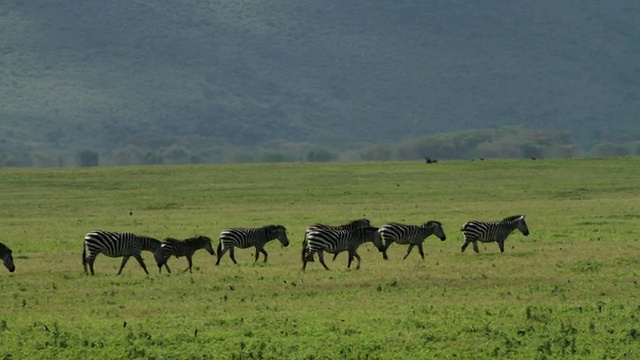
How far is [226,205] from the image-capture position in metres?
65.0

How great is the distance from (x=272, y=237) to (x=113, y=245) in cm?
548

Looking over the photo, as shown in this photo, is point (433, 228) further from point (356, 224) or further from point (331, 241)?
point (331, 241)

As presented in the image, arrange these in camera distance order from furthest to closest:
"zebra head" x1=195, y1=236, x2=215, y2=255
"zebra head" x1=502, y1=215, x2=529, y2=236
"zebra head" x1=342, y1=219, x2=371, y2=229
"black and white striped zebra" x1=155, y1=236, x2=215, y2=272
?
"zebra head" x1=502, y1=215, x2=529, y2=236, "zebra head" x1=342, y1=219, x2=371, y2=229, "zebra head" x1=195, y1=236, x2=215, y2=255, "black and white striped zebra" x1=155, y1=236, x2=215, y2=272

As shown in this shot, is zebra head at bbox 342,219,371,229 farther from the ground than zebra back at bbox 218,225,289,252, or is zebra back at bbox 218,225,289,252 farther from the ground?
zebra head at bbox 342,219,371,229

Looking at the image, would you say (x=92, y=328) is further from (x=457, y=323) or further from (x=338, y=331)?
(x=457, y=323)

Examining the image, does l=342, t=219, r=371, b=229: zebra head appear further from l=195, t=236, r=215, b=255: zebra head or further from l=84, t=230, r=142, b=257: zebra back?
l=84, t=230, r=142, b=257: zebra back

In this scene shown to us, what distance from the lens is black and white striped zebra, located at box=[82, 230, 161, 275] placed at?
30469mm

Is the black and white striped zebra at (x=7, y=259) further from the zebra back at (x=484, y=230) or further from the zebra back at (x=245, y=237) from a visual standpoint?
the zebra back at (x=484, y=230)

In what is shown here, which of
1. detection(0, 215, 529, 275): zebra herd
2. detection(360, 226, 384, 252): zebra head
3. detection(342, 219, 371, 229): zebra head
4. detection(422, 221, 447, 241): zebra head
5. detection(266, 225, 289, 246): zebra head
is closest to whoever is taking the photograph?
detection(0, 215, 529, 275): zebra herd

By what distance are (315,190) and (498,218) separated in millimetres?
24257

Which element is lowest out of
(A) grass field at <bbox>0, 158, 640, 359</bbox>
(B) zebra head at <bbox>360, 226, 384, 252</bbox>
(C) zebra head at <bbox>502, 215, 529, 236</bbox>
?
(A) grass field at <bbox>0, 158, 640, 359</bbox>

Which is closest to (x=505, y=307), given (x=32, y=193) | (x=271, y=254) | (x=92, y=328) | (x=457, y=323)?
(x=457, y=323)

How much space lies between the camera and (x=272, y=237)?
3447 cm

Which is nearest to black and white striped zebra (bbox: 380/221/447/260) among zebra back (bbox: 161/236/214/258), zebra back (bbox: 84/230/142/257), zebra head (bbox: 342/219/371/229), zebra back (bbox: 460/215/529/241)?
zebra head (bbox: 342/219/371/229)
